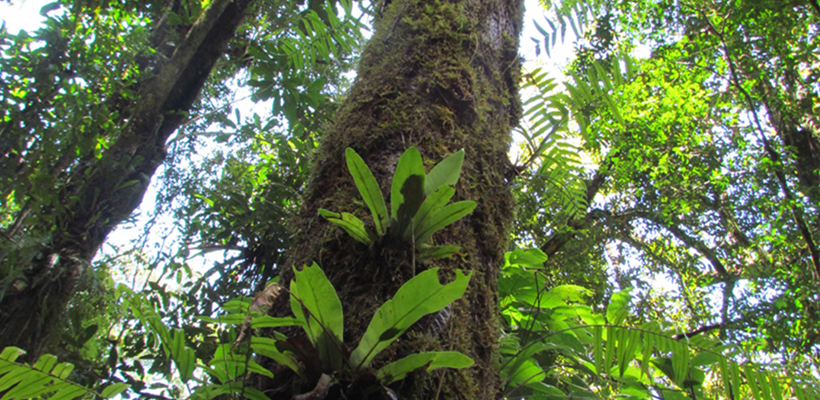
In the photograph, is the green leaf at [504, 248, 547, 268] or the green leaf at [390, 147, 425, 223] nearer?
the green leaf at [390, 147, 425, 223]

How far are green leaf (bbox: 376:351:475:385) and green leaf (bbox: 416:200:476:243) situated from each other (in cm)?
25

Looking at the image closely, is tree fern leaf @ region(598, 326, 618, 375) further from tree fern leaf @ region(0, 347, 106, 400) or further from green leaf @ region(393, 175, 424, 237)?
tree fern leaf @ region(0, 347, 106, 400)

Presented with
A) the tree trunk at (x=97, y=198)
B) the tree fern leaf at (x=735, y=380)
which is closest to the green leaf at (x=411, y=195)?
the tree fern leaf at (x=735, y=380)

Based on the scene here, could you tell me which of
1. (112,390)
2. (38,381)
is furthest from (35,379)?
(112,390)

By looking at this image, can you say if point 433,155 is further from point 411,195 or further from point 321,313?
point 321,313

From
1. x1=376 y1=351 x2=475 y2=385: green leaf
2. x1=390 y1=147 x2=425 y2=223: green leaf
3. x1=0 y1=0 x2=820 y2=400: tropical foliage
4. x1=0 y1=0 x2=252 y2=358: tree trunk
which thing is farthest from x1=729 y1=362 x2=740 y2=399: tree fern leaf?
x1=0 y1=0 x2=252 y2=358: tree trunk

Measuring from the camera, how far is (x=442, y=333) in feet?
2.66

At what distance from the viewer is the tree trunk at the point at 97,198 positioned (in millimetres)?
2336

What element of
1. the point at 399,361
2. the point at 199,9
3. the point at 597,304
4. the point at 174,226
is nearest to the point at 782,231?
the point at 597,304

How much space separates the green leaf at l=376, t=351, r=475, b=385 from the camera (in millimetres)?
670

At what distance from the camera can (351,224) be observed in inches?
31.8

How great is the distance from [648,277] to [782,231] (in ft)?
4.21

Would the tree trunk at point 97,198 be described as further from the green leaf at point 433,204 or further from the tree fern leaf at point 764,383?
the tree fern leaf at point 764,383

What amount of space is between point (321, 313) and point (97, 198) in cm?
279
